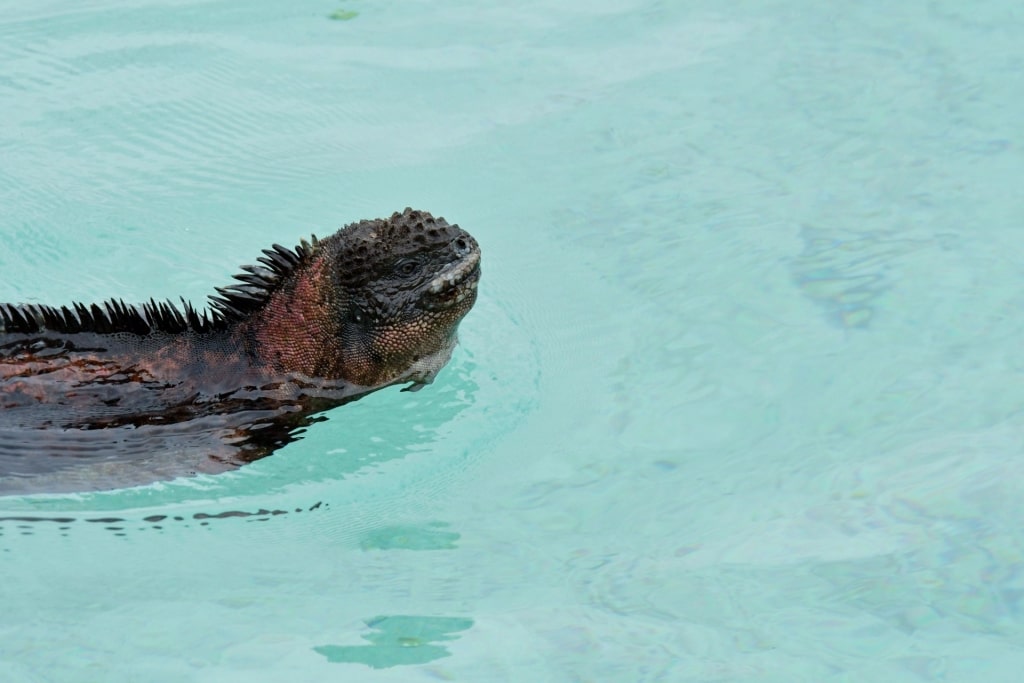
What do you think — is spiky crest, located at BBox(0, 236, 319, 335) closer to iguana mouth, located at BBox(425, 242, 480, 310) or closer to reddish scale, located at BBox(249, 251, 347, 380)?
reddish scale, located at BBox(249, 251, 347, 380)

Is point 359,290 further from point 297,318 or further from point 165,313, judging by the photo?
point 165,313

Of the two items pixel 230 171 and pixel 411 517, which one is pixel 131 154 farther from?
pixel 411 517

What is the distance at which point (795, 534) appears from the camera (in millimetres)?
5309

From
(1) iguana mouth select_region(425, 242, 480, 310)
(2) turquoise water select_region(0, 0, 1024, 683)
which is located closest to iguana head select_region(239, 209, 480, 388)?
(1) iguana mouth select_region(425, 242, 480, 310)

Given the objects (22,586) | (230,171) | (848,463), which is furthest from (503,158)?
(22,586)

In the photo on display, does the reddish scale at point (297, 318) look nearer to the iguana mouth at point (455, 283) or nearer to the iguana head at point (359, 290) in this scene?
the iguana head at point (359, 290)

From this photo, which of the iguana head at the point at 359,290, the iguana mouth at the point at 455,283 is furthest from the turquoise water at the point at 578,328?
the iguana mouth at the point at 455,283

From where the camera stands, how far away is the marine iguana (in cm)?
545

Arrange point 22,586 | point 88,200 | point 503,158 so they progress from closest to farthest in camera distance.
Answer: point 22,586, point 88,200, point 503,158

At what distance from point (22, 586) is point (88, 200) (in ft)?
10.4

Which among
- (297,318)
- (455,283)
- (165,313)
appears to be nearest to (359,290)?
(297,318)

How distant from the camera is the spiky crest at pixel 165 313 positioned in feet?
18.0

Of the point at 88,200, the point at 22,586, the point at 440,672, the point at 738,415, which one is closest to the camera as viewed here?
the point at 440,672

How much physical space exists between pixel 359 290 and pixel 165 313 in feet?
2.68
